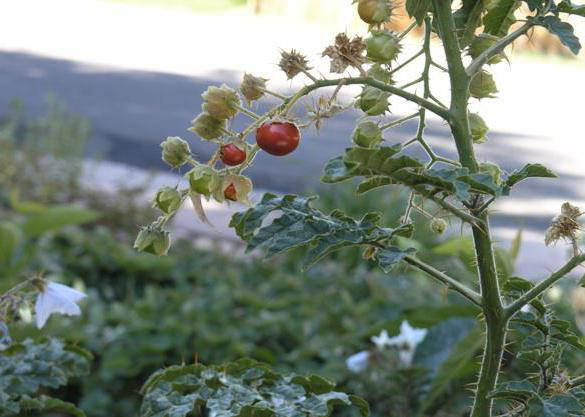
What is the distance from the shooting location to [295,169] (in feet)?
22.7

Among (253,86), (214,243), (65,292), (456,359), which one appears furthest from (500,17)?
(214,243)

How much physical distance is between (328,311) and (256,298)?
25 cm

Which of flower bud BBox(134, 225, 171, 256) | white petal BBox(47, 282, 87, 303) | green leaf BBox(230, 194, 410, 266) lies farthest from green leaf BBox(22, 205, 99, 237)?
green leaf BBox(230, 194, 410, 266)

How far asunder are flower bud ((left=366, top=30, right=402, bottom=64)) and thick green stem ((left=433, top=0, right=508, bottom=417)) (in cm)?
5

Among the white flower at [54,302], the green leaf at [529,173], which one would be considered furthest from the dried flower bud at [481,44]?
the white flower at [54,302]

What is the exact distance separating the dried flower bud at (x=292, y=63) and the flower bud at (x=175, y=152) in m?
0.13

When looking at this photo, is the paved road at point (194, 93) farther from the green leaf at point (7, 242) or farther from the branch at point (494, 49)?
the branch at point (494, 49)

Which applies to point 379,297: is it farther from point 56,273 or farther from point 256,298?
point 56,273

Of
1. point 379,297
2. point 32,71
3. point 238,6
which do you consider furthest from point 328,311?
point 238,6

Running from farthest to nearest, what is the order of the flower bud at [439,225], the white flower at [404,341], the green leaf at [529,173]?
the white flower at [404,341] < the flower bud at [439,225] < the green leaf at [529,173]

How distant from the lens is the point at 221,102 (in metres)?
1.00

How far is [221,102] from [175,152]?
83 millimetres

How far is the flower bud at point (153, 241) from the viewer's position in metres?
1.10

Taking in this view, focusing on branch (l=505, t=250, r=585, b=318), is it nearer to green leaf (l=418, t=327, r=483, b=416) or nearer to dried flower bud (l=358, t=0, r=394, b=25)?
dried flower bud (l=358, t=0, r=394, b=25)
